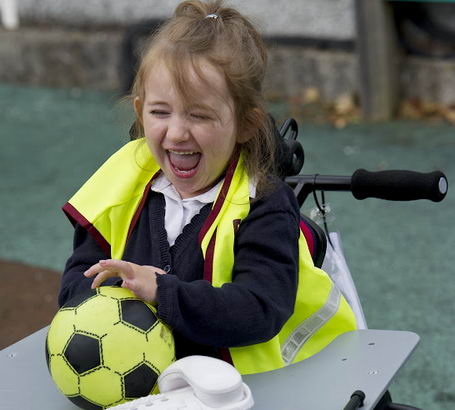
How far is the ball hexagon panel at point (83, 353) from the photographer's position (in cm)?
186

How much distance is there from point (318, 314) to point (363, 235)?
2317 millimetres

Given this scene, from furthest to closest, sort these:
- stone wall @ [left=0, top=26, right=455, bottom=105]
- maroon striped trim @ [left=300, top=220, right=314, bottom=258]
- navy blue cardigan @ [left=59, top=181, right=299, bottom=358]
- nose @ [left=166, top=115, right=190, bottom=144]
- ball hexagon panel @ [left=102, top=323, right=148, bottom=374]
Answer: stone wall @ [left=0, top=26, right=455, bottom=105] → maroon striped trim @ [left=300, top=220, right=314, bottom=258] → nose @ [left=166, top=115, right=190, bottom=144] → navy blue cardigan @ [left=59, top=181, right=299, bottom=358] → ball hexagon panel @ [left=102, top=323, right=148, bottom=374]

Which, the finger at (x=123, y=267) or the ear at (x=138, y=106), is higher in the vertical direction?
the ear at (x=138, y=106)

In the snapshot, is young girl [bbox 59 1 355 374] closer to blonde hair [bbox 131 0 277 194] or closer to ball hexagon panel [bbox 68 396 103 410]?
blonde hair [bbox 131 0 277 194]

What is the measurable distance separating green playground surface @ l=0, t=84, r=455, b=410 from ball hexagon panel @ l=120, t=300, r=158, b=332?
71 centimetres

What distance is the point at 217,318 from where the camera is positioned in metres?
1.97

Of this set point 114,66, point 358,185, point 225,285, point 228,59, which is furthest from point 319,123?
point 225,285

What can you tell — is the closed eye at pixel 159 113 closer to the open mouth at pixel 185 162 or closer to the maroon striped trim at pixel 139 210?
the open mouth at pixel 185 162

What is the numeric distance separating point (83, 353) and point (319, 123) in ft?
14.3

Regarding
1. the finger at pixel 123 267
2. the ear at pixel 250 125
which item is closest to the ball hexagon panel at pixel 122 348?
the finger at pixel 123 267

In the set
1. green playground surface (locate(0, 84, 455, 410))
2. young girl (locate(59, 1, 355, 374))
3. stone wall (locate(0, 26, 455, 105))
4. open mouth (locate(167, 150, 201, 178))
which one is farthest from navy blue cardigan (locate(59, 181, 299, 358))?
stone wall (locate(0, 26, 455, 105))

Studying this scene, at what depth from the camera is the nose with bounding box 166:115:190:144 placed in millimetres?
2072

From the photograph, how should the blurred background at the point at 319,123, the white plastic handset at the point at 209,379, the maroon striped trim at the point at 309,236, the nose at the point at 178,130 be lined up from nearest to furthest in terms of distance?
the white plastic handset at the point at 209,379
the nose at the point at 178,130
the maroon striped trim at the point at 309,236
the blurred background at the point at 319,123

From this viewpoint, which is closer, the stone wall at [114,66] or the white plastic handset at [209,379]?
the white plastic handset at [209,379]
